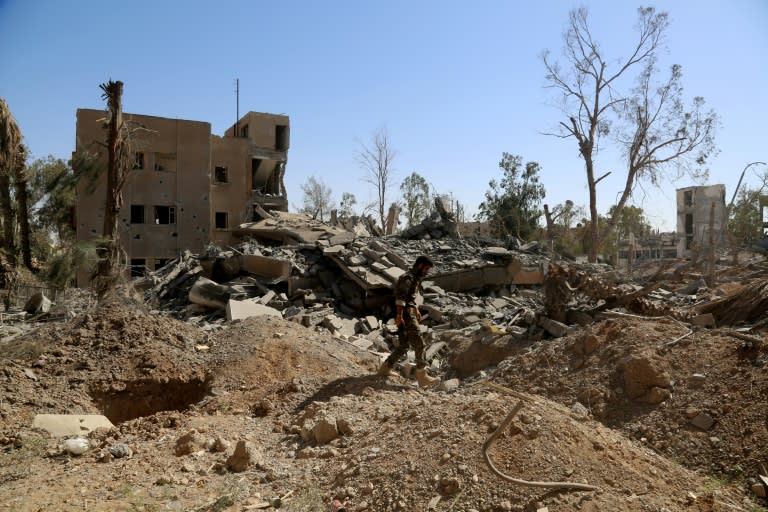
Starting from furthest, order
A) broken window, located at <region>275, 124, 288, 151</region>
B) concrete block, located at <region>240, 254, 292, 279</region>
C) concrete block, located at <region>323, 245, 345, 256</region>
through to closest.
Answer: broken window, located at <region>275, 124, 288, 151</region> → concrete block, located at <region>323, 245, 345, 256</region> → concrete block, located at <region>240, 254, 292, 279</region>

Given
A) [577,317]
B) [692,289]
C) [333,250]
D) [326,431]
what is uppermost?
[333,250]

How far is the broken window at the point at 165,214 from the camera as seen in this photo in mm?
25055

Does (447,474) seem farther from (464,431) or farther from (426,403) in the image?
(426,403)

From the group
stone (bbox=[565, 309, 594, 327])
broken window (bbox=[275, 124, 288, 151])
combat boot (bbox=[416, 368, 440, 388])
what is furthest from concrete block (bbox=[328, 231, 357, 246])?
broken window (bbox=[275, 124, 288, 151])

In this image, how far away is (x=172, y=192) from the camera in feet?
81.0

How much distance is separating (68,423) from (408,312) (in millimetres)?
3647

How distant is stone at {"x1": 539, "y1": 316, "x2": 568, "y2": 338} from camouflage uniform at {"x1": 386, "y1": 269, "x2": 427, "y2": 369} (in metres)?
2.65

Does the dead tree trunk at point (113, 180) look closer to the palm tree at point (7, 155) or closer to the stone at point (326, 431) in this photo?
the palm tree at point (7, 155)

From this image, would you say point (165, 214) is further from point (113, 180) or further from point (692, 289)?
point (692, 289)

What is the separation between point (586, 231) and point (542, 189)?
11.9 feet

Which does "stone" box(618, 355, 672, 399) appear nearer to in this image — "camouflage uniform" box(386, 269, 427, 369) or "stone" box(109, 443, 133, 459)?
"camouflage uniform" box(386, 269, 427, 369)

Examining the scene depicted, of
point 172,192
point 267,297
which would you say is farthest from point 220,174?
point 267,297

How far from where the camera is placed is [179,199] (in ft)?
81.4

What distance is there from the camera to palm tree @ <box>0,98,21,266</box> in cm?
1494
